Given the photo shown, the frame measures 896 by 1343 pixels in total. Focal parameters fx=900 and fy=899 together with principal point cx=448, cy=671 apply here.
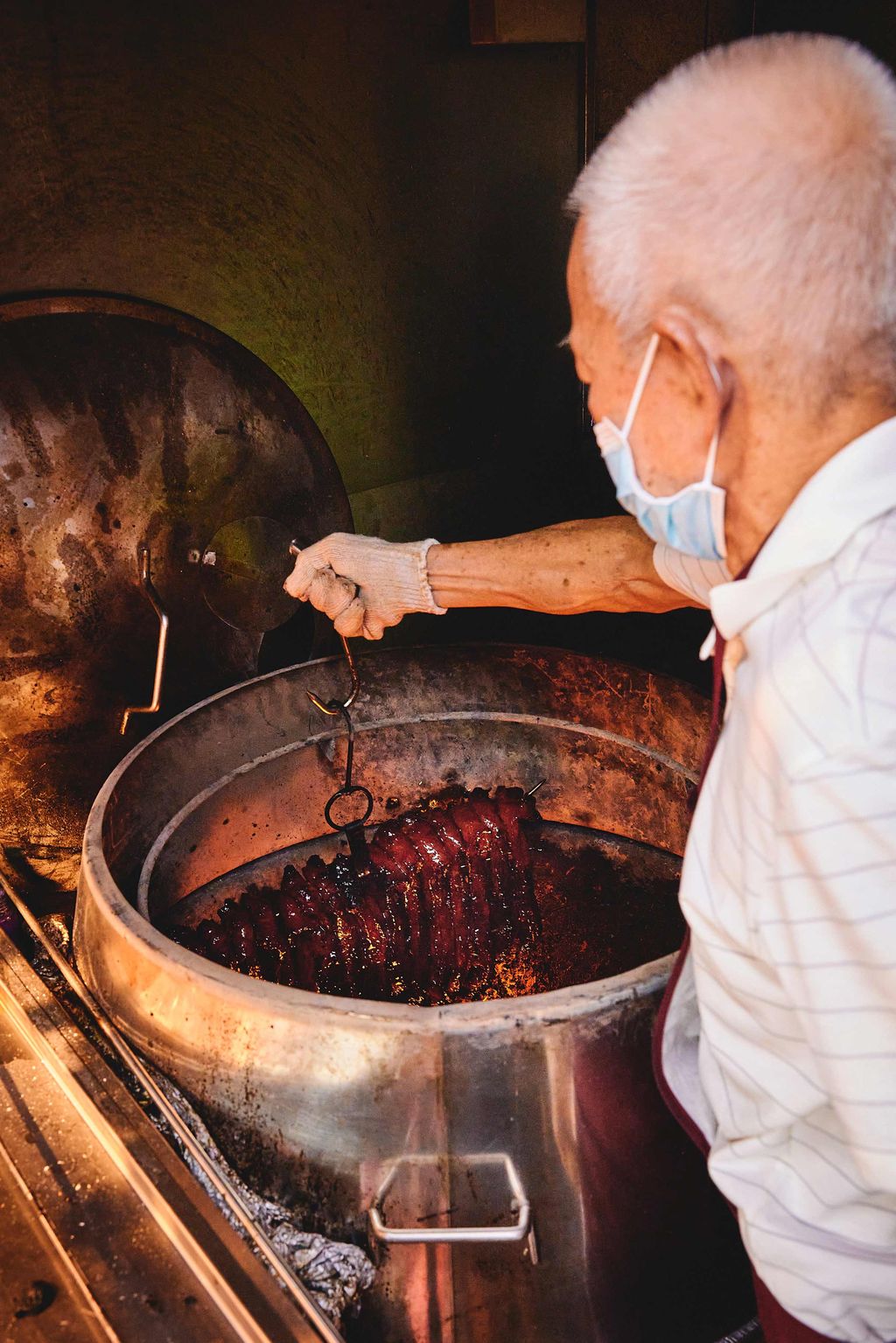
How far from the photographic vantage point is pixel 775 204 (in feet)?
3.83

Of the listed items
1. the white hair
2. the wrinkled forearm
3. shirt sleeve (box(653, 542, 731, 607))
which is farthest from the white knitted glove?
the white hair

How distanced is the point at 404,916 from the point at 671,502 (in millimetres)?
1890

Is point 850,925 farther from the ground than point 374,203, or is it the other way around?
point 374,203

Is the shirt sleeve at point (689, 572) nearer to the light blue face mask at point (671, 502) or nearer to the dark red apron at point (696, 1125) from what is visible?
the dark red apron at point (696, 1125)

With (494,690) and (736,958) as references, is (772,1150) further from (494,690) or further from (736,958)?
(494,690)

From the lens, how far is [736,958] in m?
A: 1.34

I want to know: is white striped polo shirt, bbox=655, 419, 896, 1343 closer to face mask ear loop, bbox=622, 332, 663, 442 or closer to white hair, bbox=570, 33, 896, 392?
white hair, bbox=570, 33, 896, 392

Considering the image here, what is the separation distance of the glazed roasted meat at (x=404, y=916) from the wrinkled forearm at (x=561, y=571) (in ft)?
2.68

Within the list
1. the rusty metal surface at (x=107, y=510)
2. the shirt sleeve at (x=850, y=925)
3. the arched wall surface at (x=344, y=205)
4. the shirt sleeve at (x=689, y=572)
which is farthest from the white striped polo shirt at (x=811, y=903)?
the arched wall surface at (x=344, y=205)

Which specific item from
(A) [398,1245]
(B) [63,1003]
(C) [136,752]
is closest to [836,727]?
(A) [398,1245]

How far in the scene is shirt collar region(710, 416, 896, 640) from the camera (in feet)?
4.00

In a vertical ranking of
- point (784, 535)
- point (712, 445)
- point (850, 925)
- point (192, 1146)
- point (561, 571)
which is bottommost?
point (192, 1146)

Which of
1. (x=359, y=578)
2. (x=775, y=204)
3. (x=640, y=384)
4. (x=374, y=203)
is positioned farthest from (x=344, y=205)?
(x=775, y=204)

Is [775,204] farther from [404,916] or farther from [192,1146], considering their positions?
[404,916]
